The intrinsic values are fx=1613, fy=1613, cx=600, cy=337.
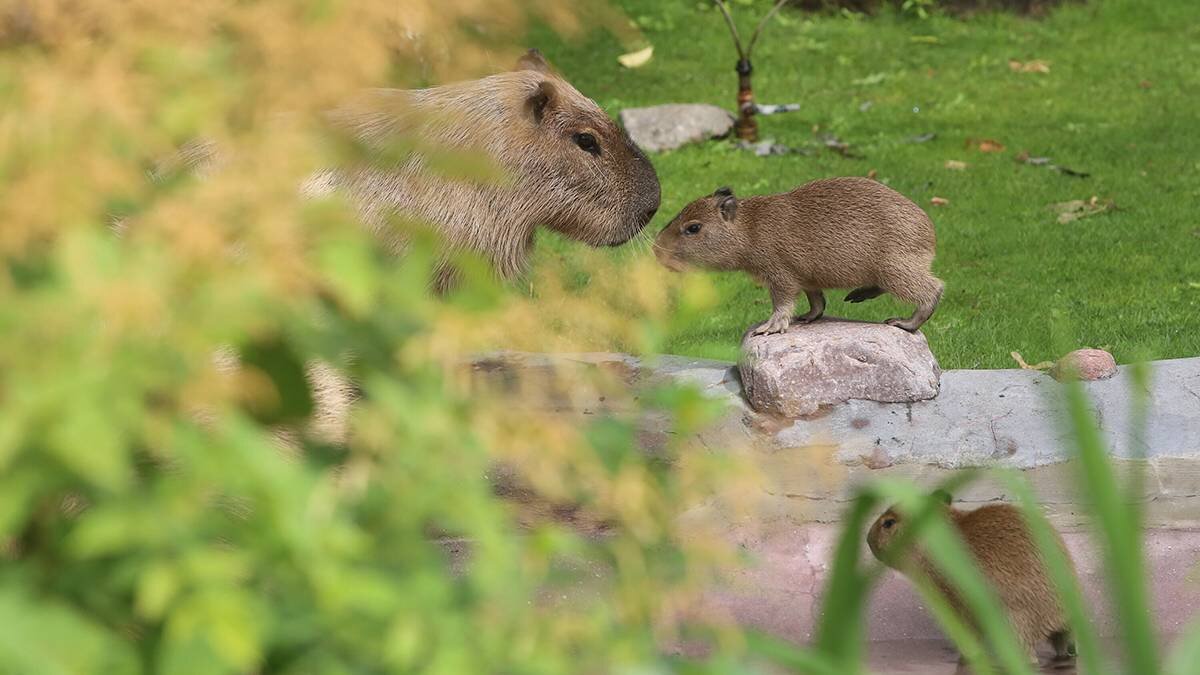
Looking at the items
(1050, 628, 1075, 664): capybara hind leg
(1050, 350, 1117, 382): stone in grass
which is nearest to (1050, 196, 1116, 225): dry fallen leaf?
(1050, 350, 1117, 382): stone in grass

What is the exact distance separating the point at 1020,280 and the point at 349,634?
298 inches

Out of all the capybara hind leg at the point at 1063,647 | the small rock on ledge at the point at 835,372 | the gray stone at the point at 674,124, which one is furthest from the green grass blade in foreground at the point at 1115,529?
the gray stone at the point at 674,124

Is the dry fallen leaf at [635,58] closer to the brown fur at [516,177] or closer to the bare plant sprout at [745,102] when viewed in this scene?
the bare plant sprout at [745,102]

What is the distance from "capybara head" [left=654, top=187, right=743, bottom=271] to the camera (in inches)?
241

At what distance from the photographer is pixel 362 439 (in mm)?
1810

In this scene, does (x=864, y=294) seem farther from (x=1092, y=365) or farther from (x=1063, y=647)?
(x=1063, y=647)

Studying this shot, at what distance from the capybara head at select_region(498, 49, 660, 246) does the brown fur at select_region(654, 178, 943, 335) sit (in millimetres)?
242

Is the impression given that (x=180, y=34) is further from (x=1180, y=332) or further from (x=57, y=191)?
(x=1180, y=332)

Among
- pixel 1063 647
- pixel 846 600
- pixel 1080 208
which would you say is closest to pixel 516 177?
pixel 1063 647

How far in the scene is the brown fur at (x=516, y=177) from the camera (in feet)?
17.8

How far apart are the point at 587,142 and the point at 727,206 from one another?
24.6 inches

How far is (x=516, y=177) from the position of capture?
571 cm

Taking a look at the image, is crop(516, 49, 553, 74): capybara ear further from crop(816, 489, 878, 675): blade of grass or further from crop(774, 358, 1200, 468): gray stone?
crop(816, 489, 878, 675): blade of grass

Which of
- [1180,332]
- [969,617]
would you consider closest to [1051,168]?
[1180,332]
